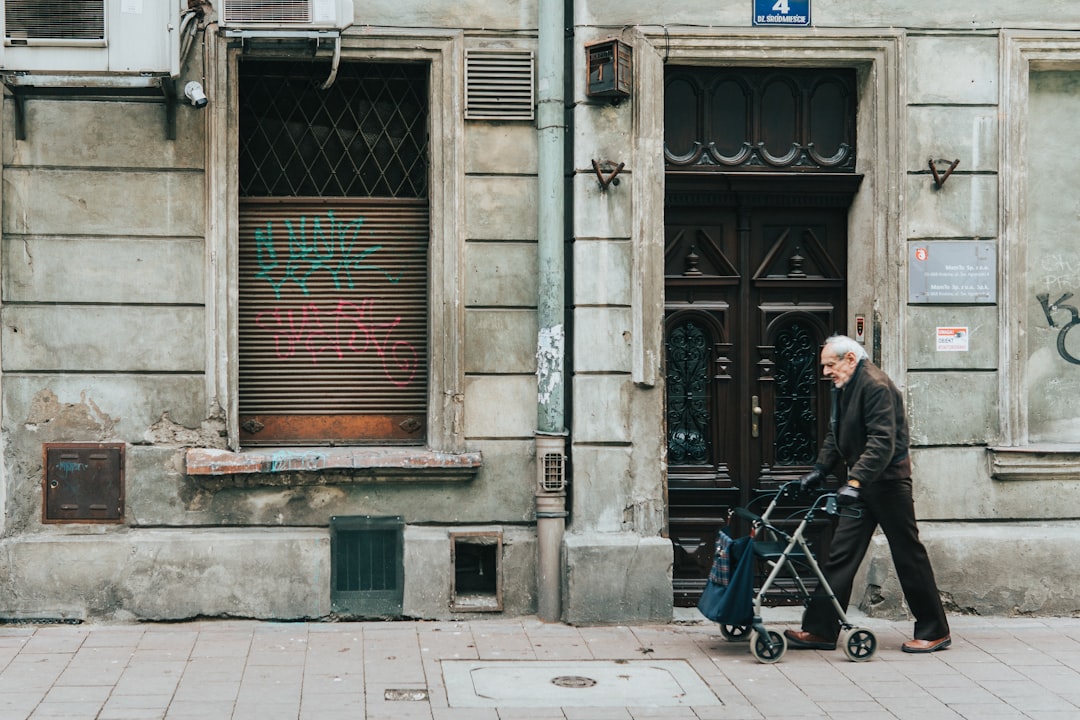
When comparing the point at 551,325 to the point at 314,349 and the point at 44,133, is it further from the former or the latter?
the point at 44,133

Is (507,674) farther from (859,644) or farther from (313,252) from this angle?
(313,252)

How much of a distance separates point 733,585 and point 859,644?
0.82 m

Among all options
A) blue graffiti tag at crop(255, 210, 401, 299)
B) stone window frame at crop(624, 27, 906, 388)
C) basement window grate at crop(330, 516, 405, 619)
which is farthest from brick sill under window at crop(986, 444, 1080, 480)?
blue graffiti tag at crop(255, 210, 401, 299)

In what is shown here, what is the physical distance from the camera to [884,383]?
752 cm

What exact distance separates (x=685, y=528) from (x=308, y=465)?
2.60 metres

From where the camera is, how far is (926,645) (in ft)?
25.0

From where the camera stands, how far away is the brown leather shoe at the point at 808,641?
299 inches

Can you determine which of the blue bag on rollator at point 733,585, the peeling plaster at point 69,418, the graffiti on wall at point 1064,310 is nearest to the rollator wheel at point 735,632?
the blue bag on rollator at point 733,585

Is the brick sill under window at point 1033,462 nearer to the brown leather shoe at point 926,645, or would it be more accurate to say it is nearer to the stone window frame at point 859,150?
the stone window frame at point 859,150

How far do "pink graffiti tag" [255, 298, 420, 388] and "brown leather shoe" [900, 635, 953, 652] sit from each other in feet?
11.7

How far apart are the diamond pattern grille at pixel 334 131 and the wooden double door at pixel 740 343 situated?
182 cm

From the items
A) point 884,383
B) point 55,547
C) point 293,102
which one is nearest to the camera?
point 884,383

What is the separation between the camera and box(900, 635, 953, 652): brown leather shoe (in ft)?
25.0

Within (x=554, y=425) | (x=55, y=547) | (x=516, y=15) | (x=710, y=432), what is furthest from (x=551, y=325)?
(x=55, y=547)
